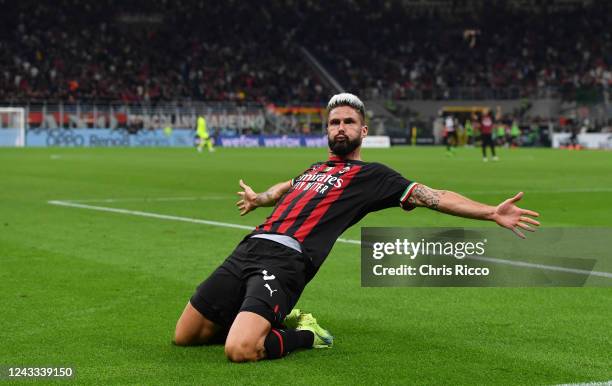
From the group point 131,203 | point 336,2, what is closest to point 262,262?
point 131,203

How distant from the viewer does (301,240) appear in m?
6.20

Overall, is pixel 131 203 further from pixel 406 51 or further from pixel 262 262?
pixel 406 51

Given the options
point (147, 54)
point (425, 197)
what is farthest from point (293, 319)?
point (147, 54)

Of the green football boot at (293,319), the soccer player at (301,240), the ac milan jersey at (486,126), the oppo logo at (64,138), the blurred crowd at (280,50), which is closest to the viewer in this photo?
the soccer player at (301,240)

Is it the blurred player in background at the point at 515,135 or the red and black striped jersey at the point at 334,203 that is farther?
the blurred player in background at the point at 515,135

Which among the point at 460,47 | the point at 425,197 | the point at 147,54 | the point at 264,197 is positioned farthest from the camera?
the point at 460,47

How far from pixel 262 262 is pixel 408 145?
59.1 m

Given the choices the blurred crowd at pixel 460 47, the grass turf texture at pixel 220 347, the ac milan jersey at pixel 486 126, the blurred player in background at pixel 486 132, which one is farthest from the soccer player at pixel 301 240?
the blurred crowd at pixel 460 47

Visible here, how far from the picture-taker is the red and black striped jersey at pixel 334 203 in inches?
245

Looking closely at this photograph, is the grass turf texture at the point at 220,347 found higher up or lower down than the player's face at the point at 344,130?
lower down

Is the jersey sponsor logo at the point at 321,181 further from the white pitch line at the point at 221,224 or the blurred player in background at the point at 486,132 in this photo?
the blurred player in background at the point at 486,132

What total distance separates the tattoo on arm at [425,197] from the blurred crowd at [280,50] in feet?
177

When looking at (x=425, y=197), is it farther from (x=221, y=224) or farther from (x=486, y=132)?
(x=486, y=132)

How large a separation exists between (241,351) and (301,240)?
96 cm
